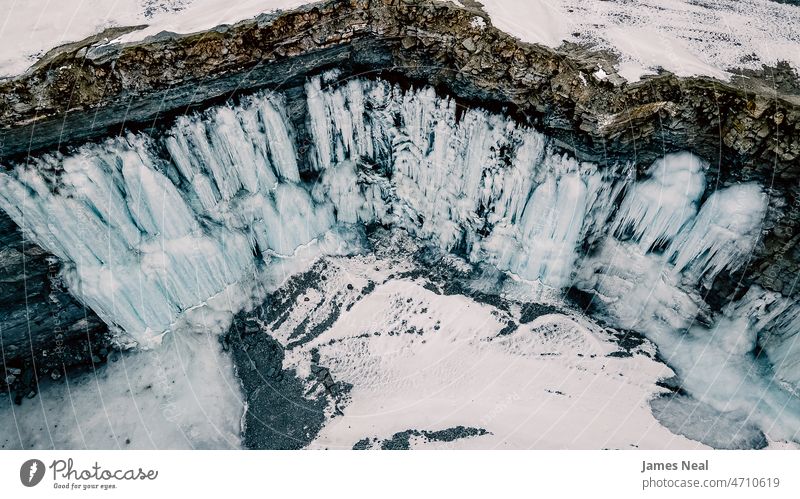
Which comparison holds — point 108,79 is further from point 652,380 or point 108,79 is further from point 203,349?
point 652,380

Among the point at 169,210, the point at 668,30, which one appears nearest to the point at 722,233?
the point at 668,30

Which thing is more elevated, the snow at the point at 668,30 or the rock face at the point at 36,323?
the snow at the point at 668,30

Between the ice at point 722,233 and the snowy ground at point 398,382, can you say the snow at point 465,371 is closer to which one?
the snowy ground at point 398,382

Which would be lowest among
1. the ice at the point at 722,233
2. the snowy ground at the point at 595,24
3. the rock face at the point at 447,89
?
the ice at the point at 722,233

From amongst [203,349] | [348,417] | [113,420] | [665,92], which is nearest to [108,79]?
[203,349]

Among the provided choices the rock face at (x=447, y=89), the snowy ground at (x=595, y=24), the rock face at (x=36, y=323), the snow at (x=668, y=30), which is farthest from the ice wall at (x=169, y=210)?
the snow at (x=668, y=30)

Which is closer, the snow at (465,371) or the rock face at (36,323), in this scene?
the rock face at (36,323)

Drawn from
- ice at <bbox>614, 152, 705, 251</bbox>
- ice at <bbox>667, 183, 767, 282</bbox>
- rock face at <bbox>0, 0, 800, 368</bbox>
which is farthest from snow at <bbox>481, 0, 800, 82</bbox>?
ice at <bbox>667, 183, 767, 282</bbox>
